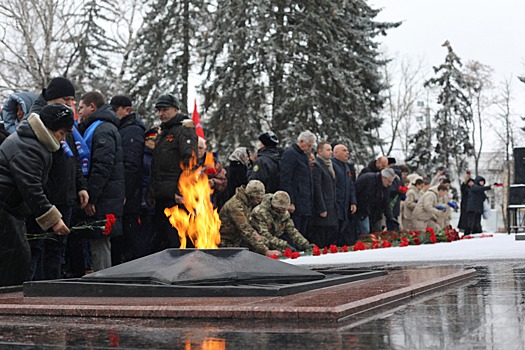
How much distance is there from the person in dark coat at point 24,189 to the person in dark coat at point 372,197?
33.3 ft

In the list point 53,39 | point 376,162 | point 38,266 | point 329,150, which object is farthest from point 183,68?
point 38,266

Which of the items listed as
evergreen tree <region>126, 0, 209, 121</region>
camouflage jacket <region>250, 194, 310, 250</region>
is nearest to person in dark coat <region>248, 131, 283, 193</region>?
camouflage jacket <region>250, 194, 310, 250</region>

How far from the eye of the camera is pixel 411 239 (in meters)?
14.3

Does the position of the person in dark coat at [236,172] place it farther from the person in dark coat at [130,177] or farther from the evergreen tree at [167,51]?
the evergreen tree at [167,51]

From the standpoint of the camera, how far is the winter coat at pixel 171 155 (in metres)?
9.30

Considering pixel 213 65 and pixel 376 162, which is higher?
pixel 213 65

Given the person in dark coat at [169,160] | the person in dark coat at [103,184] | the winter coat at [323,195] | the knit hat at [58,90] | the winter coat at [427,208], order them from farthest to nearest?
the winter coat at [427,208] → the winter coat at [323,195] → the person in dark coat at [169,160] → the person in dark coat at [103,184] → the knit hat at [58,90]

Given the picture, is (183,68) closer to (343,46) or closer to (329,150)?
(343,46)

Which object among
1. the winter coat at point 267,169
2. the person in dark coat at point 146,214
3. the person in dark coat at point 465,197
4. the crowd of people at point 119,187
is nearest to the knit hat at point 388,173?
the crowd of people at point 119,187

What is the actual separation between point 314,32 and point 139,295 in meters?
25.9

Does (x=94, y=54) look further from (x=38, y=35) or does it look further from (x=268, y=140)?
(x=268, y=140)

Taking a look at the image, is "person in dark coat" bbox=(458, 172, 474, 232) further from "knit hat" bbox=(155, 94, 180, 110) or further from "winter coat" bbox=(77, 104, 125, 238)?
"winter coat" bbox=(77, 104, 125, 238)

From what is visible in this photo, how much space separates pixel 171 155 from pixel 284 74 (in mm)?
20815

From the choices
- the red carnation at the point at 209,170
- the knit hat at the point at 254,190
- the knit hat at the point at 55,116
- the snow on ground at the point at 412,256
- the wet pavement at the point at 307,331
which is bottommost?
the wet pavement at the point at 307,331
